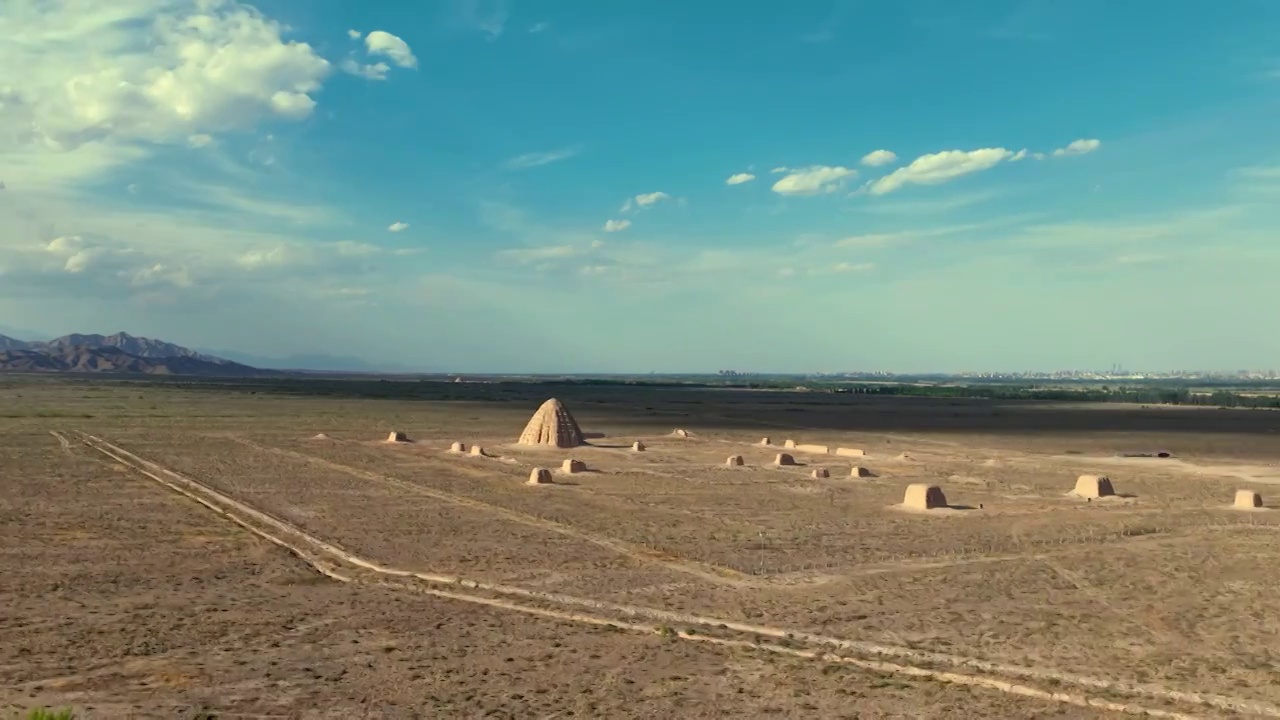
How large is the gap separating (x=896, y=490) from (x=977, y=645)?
16.9 meters

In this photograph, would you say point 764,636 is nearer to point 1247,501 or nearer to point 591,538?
point 591,538

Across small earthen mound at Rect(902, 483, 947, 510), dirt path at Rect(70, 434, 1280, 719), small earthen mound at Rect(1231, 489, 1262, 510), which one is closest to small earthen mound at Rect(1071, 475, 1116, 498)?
small earthen mound at Rect(1231, 489, 1262, 510)

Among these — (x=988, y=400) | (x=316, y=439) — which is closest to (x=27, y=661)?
(x=316, y=439)

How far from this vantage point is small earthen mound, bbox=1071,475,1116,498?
2641cm

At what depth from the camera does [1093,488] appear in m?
26.5

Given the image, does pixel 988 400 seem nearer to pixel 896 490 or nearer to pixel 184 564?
pixel 896 490

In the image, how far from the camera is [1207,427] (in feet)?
213

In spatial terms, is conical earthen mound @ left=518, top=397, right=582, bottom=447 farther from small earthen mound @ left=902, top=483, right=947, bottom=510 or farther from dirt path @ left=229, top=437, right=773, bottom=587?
small earthen mound @ left=902, top=483, right=947, bottom=510

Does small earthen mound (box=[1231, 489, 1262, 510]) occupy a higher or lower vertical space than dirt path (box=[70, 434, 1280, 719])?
higher

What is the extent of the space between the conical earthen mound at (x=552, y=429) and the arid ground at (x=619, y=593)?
7852 millimetres

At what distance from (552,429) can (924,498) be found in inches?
786

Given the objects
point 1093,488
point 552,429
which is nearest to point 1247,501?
point 1093,488

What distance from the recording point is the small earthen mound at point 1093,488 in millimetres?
26406

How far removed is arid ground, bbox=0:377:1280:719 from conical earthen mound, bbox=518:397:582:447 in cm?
785
